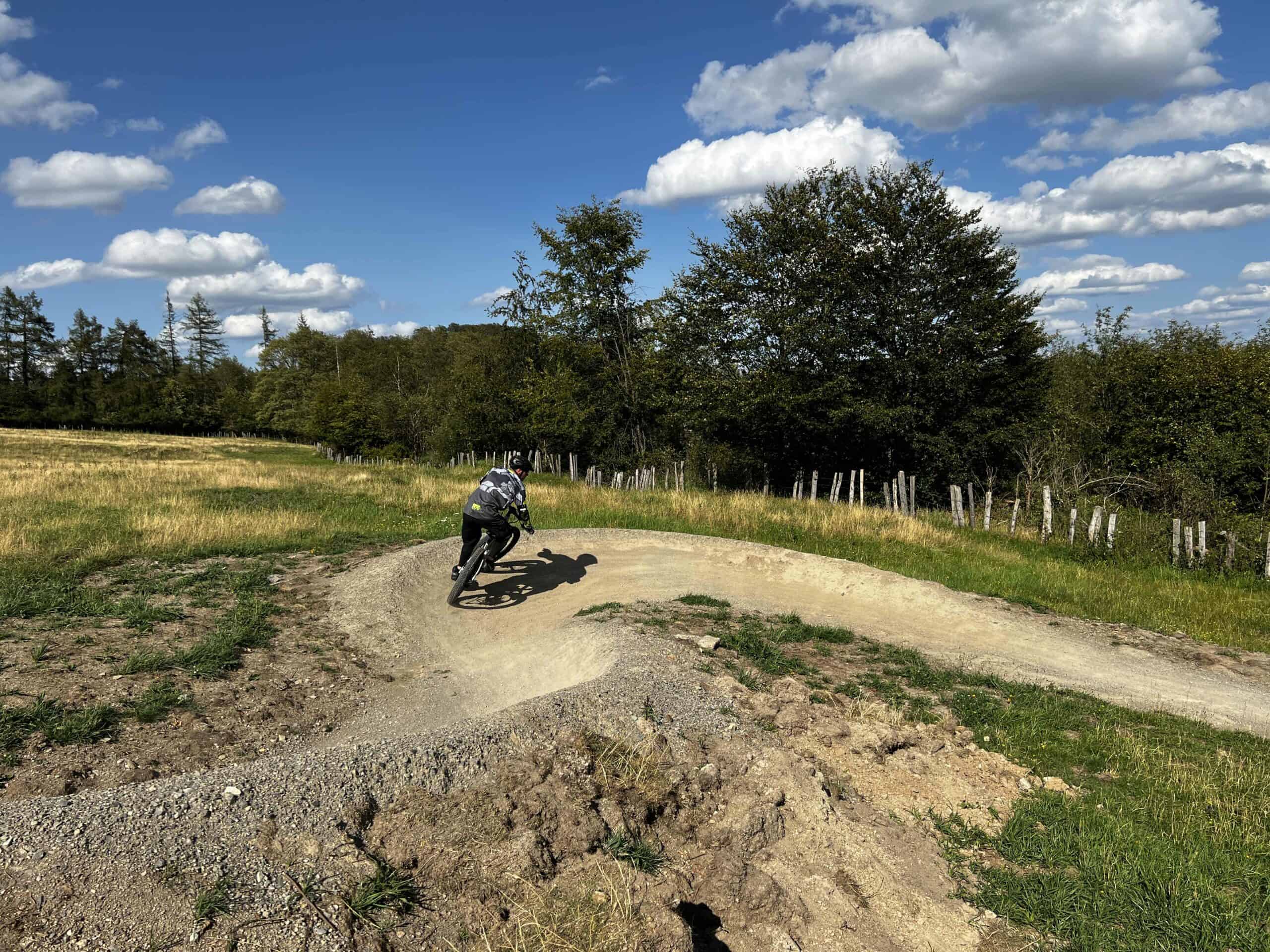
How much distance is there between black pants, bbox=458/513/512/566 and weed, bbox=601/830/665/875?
6.43 metres

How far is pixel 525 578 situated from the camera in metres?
12.6

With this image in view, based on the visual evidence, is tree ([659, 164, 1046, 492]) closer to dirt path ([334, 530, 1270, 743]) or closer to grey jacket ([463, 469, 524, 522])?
dirt path ([334, 530, 1270, 743])

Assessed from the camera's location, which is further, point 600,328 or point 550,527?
point 600,328

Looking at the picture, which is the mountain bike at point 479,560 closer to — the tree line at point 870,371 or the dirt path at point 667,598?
the dirt path at point 667,598

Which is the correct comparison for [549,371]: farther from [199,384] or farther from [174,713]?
[199,384]

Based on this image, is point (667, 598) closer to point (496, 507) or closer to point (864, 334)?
point (496, 507)

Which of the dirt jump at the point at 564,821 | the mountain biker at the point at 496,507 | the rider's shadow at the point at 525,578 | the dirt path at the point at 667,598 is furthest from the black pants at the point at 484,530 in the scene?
the dirt jump at the point at 564,821

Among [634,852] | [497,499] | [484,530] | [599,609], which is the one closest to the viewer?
[634,852]

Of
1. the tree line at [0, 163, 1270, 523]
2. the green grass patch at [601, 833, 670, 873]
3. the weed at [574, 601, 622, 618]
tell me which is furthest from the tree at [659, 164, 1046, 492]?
the green grass patch at [601, 833, 670, 873]

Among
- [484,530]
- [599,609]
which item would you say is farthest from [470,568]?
[599,609]

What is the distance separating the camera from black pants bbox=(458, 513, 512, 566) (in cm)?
1050

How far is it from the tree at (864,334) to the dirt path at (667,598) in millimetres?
12766

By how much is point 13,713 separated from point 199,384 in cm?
10679

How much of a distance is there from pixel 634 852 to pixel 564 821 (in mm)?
543
